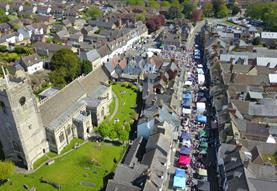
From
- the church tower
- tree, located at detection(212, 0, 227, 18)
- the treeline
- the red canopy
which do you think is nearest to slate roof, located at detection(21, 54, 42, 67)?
the church tower

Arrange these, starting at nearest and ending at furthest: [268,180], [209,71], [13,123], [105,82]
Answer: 1. [268,180]
2. [13,123]
3. [105,82]
4. [209,71]

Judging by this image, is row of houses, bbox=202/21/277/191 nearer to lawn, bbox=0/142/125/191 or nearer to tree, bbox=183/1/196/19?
lawn, bbox=0/142/125/191

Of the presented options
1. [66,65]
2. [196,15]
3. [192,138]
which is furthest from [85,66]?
[196,15]

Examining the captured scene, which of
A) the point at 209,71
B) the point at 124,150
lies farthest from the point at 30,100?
the point at 209,71

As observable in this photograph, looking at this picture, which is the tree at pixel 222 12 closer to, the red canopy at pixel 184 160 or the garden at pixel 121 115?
the garden at pixel 121 115

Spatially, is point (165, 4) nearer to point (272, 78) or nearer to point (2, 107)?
point (272, 78)

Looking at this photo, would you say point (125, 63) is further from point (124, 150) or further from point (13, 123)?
point (13, 123)
